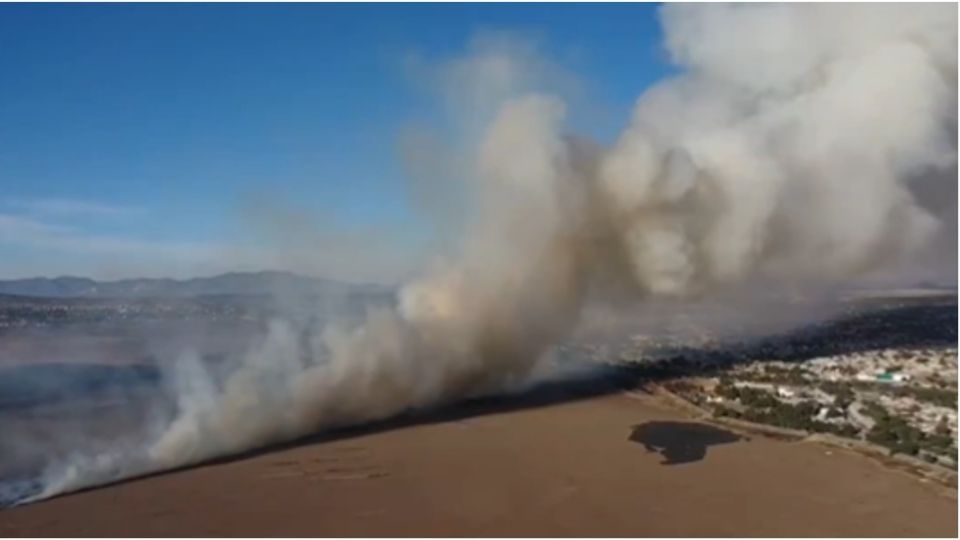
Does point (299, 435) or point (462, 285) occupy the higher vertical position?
point (462, 285)

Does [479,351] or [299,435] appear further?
[479,351]

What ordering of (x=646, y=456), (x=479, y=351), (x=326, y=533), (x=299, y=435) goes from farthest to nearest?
1. (x=479, y=351)
2. (x=299, y=435)
3. (x=646, y=456)
4. (x=326, y=533)

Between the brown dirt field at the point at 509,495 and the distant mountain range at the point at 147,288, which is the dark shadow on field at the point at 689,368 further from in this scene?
the distant mountain range at the point at 147,288

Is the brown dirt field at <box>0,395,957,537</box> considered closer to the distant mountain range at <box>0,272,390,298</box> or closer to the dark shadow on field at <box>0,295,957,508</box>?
the dark shadow on field at <box>0,295,957,508</box>

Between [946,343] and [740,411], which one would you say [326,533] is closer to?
[740,411]

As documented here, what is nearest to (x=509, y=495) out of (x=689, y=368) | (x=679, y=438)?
(x=679, y=438)

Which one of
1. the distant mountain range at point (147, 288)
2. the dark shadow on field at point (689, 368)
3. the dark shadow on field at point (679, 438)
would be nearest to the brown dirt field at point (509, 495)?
the dark shadow on field at point (679, 438)

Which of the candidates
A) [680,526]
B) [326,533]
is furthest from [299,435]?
[680,526]

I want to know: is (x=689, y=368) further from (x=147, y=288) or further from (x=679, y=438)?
(x=147, y=288)
